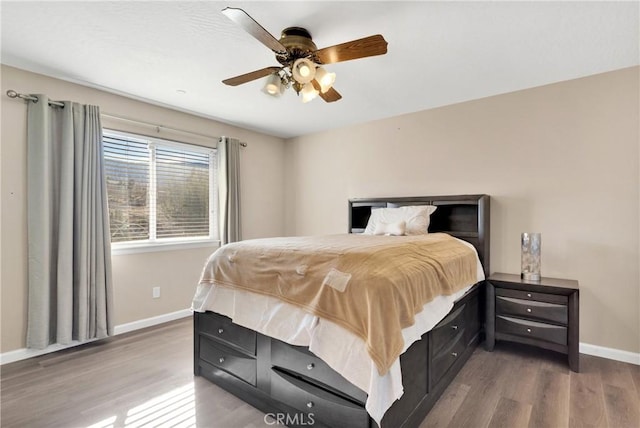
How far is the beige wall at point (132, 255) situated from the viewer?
A: 8.48 ft

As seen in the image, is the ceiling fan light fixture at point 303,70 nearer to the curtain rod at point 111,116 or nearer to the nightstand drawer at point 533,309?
the curtain rod at point 111,116

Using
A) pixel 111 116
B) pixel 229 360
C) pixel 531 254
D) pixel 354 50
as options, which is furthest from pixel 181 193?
pixel 531 254

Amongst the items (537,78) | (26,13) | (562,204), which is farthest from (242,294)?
(537,78)

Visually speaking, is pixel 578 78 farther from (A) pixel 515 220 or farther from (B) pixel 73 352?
(B) pixel 73 352

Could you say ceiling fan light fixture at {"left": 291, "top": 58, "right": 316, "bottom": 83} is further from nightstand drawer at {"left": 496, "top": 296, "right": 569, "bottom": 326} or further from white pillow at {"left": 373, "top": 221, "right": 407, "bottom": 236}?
nightstand drawer at {"left": 496, "top": 296, "right": 569, "bottom": 326}

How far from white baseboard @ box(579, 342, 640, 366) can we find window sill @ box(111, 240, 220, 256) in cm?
409

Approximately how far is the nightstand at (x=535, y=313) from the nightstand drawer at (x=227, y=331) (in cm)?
219

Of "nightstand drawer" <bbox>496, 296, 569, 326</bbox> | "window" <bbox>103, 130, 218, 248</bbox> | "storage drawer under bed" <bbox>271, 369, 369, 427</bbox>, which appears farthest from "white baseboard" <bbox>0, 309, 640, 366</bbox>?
"storage drawer under bed" <bbox>271, 369, 369, 427</bbox>

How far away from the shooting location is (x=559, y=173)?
2.87 metres

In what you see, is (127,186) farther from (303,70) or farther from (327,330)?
(327,330)

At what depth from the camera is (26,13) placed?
1929 mm

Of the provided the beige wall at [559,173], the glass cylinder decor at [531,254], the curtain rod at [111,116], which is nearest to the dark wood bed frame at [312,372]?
the glass cylinder decor at [531,254]

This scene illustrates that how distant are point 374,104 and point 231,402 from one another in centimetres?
→ 314

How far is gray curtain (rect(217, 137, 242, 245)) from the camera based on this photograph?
13.4ft
